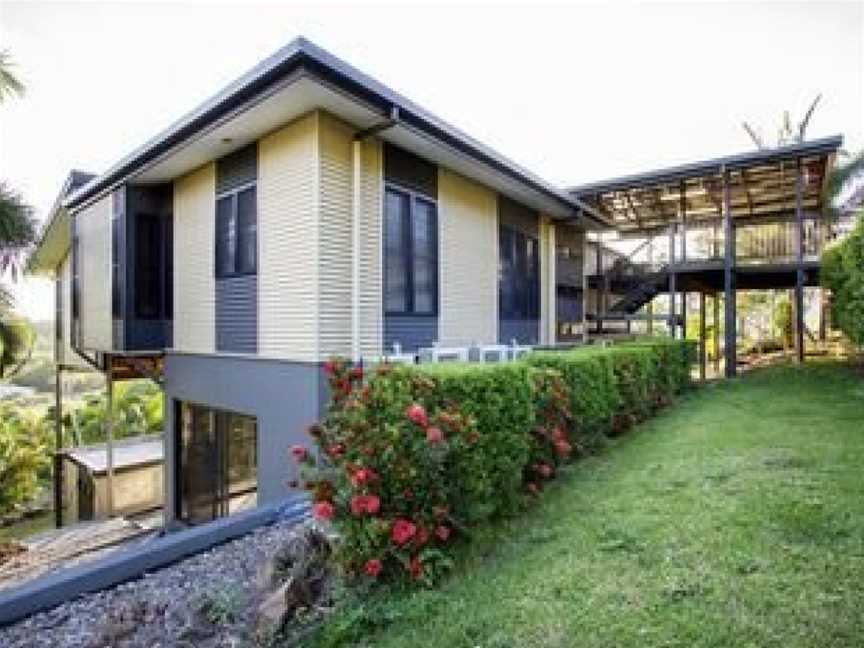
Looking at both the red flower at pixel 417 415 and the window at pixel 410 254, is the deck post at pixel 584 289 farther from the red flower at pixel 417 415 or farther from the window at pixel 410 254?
the red flower at pixel 417 415

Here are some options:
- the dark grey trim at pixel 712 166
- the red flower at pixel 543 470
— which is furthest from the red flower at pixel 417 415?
the dark grey trim at pixel 712 166

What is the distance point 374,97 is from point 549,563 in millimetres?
5718

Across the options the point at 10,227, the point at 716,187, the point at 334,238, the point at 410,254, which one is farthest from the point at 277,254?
the point at 716,187

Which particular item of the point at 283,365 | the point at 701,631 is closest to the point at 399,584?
the point at 701,631

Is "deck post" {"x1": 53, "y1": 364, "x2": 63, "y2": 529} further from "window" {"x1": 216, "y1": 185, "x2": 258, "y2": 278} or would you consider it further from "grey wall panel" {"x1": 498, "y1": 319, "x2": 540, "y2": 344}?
"grey wall panel" {"x1": 498, "y1": 319, "x2": 540, "y2": 344}

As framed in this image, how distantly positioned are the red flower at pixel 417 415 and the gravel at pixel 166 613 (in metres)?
1.59

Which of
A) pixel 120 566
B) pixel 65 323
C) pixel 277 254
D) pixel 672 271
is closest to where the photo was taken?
pixel 120 566

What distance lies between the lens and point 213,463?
995 cm

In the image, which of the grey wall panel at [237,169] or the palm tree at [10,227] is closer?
the grey wall panel at [237,169]

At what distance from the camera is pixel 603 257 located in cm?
2075

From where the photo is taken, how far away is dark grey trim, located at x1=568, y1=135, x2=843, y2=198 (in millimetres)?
13781

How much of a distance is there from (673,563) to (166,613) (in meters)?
3.42

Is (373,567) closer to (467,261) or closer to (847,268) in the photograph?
(467,261)

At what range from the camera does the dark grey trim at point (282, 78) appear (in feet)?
20.8
